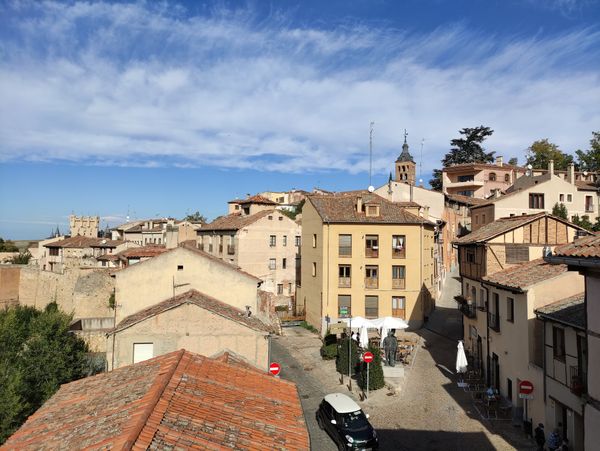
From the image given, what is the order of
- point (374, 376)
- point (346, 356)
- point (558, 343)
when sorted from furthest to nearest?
point (346, 356) < point (374, 376) < point (558, 343)

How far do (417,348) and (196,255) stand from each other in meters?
17.2

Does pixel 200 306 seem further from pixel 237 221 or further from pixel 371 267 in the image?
pixel 237 221

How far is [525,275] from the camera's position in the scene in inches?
791

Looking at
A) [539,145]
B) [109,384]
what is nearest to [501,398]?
[109,384]

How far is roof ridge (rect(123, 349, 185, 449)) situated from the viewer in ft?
25.7

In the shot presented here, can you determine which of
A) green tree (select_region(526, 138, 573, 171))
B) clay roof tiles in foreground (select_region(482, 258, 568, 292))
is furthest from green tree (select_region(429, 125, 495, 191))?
clay roof tiles in foreground (select_region(482, 258, 568, 292))

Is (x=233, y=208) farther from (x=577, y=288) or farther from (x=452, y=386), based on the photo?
(x=577, y=288)

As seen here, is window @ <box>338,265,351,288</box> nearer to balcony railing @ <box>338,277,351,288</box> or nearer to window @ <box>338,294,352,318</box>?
balcony railing @ <box>338,277,351,288</box>

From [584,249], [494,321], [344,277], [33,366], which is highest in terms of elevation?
[584,249]

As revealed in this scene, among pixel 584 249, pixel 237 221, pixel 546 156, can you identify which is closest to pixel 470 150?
pixel 546 156

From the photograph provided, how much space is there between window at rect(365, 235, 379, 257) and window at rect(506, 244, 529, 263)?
12359mm

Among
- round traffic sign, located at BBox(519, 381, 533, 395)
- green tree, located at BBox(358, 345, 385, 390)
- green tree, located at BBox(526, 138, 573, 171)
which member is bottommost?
green tree, located at BBox(358, 345, 385, 390)

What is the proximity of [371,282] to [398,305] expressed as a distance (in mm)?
2797

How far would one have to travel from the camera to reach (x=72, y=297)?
49.2 m
